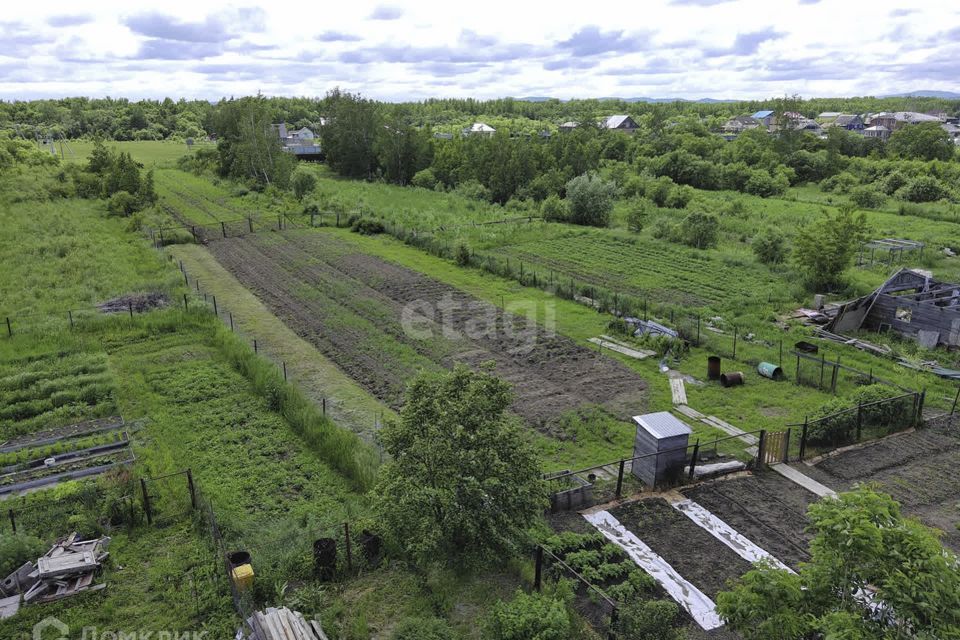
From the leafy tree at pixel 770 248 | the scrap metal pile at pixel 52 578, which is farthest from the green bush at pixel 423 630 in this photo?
the leafy tree at pixel 770 248

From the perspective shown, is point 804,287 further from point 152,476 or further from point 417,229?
point 152,476

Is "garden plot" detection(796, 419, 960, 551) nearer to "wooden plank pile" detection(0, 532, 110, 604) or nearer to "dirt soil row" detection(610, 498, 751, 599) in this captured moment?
"dirt soil row" detection(610, 498, 751, 599)

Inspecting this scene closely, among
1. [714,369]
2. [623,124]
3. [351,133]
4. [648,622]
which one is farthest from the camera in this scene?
[623,124]

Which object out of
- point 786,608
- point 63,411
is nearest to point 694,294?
point 786,608

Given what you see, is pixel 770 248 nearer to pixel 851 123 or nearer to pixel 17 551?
pixel 17 551

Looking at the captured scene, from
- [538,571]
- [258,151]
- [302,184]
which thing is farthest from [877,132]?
[538,571]

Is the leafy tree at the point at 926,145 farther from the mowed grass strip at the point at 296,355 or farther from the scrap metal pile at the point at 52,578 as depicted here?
the scrap metal pile at the point at 52,578
